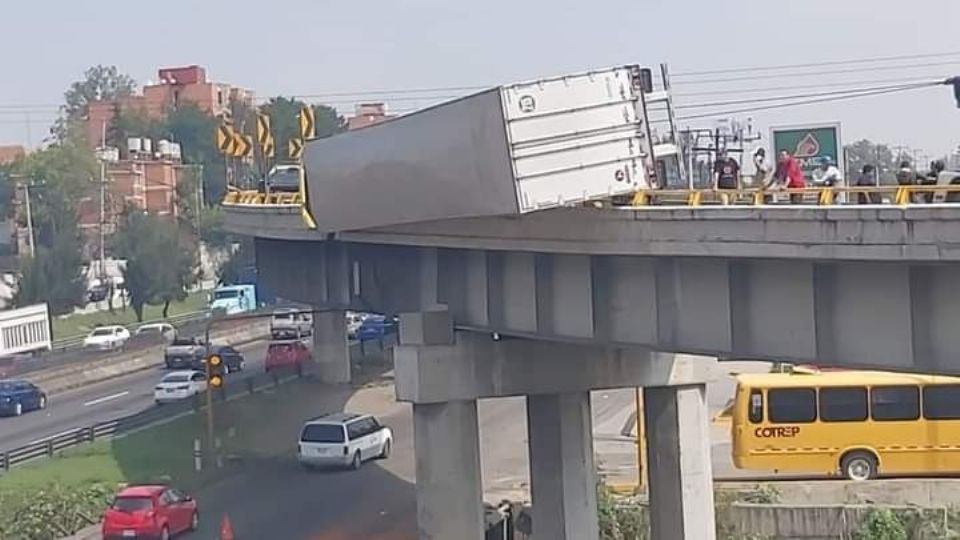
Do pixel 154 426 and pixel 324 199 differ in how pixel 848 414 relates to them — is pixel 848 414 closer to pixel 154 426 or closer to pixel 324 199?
pixel 324 199

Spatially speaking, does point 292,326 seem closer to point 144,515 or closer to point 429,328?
point 144,515

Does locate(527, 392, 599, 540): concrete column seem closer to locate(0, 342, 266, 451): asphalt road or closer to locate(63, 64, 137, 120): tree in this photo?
locate(0, 342, 266, 451): asphalt road

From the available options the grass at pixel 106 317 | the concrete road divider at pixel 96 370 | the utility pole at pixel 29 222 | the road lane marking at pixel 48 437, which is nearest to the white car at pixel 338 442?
the road lane marking at pixel 48 437

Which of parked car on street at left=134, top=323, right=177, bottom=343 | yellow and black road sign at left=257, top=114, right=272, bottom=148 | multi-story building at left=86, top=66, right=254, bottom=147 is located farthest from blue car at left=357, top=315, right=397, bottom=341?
multi-story building at left=86, top=66, right=254, bottom=147

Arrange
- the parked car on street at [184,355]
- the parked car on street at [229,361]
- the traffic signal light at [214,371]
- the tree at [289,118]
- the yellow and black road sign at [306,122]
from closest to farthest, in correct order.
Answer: the yellow and black road sign at [306,122]
the traffic signal light at [214,371]
the parked car on street at [229,361]
the parked car on street at [184,355]
the tree at [289,118]

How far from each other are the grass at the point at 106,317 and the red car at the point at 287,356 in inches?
838

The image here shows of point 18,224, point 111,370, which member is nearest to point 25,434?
point 111,370

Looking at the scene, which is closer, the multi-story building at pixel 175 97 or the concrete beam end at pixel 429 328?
the concrete beam end at pixel 429 328

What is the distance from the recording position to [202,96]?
521ft

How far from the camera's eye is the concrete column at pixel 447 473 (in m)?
25.0

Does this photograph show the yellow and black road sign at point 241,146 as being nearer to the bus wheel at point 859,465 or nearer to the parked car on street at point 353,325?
the bus wheel at point 859,465

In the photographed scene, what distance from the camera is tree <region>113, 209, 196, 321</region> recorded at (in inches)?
3398

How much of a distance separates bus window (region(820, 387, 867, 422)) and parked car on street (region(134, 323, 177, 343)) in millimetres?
45366

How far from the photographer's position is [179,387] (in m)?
53.4
